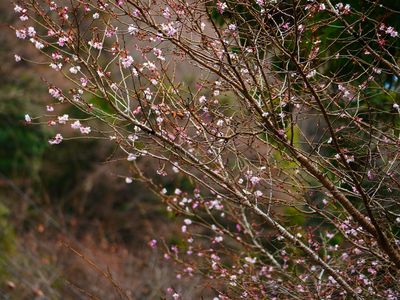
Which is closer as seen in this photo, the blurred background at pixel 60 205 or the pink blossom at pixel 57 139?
the pink blossom at pixel 57 139

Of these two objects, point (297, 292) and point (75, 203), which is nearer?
point (297, 292)

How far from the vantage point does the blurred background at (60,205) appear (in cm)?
1322

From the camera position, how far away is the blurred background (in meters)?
13.2

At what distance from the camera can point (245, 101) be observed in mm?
4480

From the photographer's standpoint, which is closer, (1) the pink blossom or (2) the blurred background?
(1) the pink blossom

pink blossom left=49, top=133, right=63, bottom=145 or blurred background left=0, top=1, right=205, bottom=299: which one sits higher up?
blurred background left=0, top=1, right=205, bottom=299

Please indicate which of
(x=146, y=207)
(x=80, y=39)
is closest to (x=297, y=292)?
(x=80, y=39)

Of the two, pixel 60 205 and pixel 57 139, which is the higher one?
pixel 60 205

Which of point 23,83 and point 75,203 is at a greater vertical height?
point 23,83

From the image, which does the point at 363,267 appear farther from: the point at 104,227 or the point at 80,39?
the point at 104,227

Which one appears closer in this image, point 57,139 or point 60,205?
point 57,139

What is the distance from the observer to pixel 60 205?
17047 millimetres

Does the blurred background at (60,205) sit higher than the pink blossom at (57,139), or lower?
higher

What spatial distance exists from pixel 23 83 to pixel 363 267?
13141 millimetres
